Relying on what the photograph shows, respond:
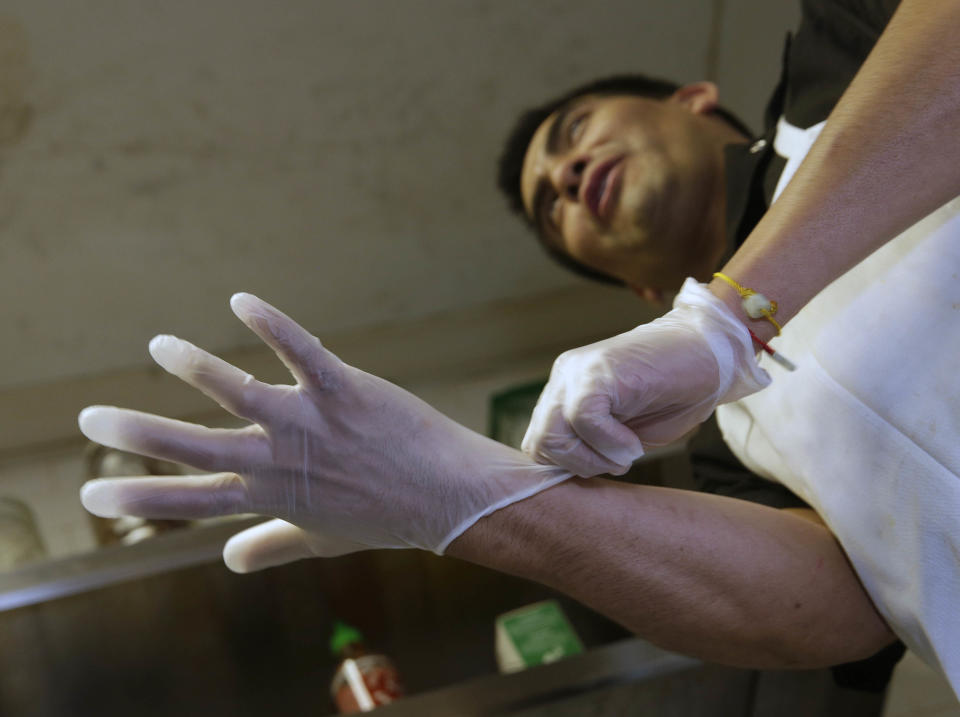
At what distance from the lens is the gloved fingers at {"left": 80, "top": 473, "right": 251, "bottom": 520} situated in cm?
59

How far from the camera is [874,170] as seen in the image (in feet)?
2.28

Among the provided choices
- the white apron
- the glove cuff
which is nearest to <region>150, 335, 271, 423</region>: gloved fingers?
the glove cuff

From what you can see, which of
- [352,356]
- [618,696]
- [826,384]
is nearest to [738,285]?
[826,384]

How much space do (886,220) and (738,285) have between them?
130mm

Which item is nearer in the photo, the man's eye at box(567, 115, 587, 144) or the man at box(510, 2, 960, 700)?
the man at box(510, 2, 960, 700)

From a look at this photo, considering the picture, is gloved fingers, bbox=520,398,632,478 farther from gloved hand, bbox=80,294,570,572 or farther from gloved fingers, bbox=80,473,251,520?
gloved fingers, bbox=80,473,251,520

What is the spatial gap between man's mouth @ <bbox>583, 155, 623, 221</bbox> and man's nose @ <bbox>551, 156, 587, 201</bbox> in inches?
1.1

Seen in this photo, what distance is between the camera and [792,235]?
2.34 feet

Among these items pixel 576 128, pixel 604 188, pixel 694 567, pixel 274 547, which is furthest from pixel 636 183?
pixel 274 547

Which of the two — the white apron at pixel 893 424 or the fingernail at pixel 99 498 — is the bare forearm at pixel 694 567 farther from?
the fingernail at pixel 99 498

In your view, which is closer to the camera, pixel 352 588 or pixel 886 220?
pixel 886 220

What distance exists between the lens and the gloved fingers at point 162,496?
23.3 inches

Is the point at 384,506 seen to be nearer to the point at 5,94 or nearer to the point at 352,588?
the point at 352,588

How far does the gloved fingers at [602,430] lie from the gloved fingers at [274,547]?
0.68ft
